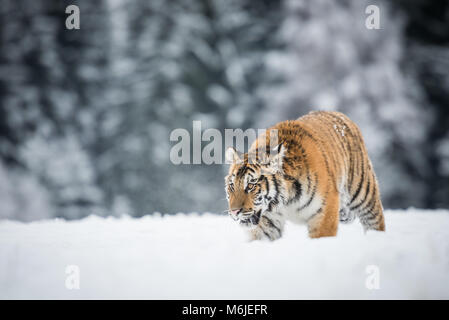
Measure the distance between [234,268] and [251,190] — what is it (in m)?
0.66

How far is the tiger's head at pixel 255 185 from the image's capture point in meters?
3.13

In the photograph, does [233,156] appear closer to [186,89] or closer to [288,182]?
[288,182]

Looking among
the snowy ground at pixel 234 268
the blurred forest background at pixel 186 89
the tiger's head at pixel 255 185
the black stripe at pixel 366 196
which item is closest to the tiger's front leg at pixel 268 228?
the snowy ground at pixel 234 268

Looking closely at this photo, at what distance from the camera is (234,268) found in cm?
272

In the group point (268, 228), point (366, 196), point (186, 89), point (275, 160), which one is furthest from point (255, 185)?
point (186, 89)

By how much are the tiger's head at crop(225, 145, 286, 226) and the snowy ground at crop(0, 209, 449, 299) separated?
0.27 metres

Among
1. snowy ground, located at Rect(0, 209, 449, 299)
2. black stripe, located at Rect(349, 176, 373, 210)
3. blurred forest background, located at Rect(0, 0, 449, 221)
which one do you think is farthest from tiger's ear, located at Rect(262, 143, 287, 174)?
blurred forest background, located at Rect(0, 0, 449, 221)

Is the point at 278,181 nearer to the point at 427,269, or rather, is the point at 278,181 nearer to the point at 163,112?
the point at 427,269

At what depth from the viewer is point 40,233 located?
390 cm

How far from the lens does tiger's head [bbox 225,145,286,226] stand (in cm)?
313

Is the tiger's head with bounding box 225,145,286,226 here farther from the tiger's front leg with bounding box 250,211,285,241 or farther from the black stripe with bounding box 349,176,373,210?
the black stripe with bounding box 349,176,373,210

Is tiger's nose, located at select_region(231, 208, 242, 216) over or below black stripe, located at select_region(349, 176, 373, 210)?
below

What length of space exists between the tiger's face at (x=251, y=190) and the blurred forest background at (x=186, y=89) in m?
8.80

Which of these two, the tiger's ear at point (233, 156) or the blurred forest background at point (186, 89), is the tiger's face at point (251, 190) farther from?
the blurred forest background at point (186, 89)
